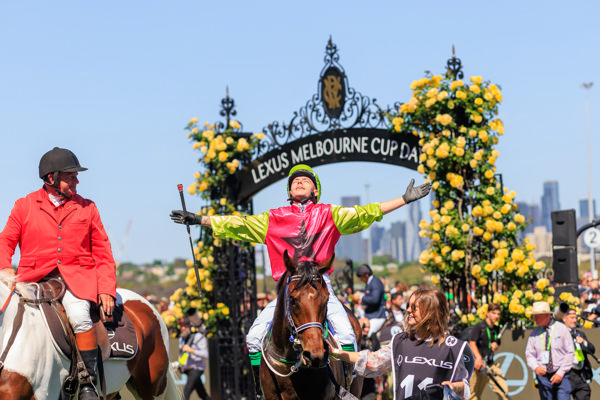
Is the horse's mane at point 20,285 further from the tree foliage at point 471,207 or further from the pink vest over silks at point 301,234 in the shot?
the tree foliage at point 471,207

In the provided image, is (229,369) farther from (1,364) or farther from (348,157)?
(1,364)

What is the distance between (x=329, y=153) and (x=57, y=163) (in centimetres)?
688

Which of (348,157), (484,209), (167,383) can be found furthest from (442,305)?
(348,157)

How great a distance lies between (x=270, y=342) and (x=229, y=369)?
26.0 ft

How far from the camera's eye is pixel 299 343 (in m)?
5.93

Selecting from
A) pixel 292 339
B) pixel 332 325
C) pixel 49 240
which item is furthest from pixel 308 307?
pixel 49 240

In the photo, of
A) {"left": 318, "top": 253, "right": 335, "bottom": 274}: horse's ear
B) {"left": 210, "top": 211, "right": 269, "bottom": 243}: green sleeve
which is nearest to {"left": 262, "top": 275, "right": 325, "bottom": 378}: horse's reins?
{"left": 318, "top": 253, "right": 335, "bottom": 274}: horse's ear

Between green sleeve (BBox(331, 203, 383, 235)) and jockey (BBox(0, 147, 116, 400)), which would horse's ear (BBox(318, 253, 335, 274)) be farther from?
jockey (BBox(0, 147, 116, 400))

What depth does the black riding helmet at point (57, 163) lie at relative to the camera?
6.95m

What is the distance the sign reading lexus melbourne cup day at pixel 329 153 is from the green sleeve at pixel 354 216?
551cm

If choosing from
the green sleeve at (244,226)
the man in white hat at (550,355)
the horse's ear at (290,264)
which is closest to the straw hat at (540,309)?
the man in white hat at (550,355)

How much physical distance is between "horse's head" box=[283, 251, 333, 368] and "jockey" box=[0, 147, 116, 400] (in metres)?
1.78

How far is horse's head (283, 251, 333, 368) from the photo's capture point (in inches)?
227

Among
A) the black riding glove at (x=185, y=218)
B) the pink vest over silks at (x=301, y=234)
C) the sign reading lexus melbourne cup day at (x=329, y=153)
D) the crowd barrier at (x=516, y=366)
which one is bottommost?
the crowd barrier at (x=516, y=366)
